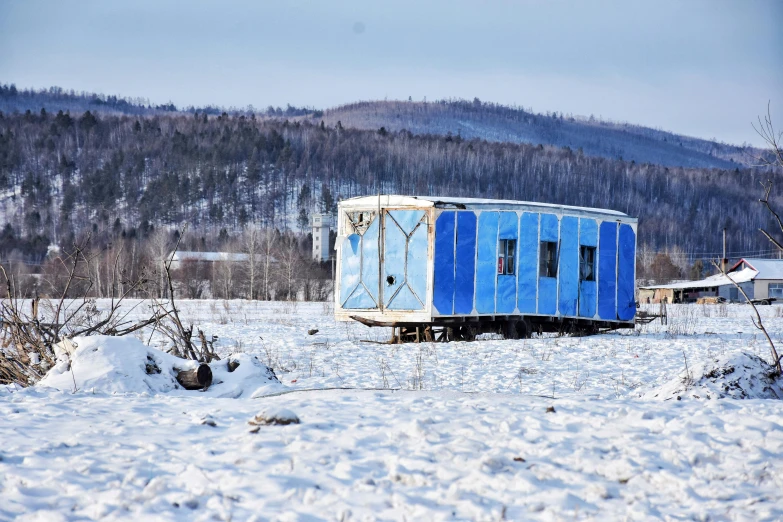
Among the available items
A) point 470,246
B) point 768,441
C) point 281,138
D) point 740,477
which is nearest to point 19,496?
point 740,477

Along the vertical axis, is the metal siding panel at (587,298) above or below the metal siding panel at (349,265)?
below

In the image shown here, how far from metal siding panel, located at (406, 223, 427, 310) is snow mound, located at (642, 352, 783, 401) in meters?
8.55

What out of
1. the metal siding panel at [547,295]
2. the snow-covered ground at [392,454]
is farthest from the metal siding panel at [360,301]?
the snow-covered ground at [392,454]

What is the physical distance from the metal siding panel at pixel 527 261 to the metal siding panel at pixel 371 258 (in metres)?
2.80

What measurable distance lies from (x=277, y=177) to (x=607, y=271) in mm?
112514

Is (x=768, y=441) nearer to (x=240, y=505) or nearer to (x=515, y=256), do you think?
(x=240, y=505)

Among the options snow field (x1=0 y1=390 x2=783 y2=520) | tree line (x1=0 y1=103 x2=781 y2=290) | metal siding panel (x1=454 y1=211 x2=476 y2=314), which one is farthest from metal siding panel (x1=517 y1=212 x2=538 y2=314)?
tree line (x1=0 y1=103 x2=781 y2=290)

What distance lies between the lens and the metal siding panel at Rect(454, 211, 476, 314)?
52.2 ft

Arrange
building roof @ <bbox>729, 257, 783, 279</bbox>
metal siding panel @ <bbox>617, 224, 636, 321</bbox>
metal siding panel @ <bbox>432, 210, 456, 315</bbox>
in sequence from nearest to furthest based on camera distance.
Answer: metal siding panel @ <bbox>432, 210, 456, 315</bbox> < metal siding panel @ <bbox>617, 224, 636, 321</bbox> < building roof @ <bbox>729, 257, 783, 279</bbox>

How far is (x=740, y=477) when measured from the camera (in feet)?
15.0

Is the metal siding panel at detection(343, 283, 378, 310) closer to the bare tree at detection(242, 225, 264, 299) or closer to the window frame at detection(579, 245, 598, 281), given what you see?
the window frame at detection(579, 245, 598, 281)

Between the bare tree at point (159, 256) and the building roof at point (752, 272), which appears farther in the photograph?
the building roof at point (752, 272)

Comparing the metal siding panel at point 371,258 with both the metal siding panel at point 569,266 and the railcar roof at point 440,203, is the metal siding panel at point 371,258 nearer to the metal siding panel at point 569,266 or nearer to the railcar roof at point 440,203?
the railcar roof at point 440,203

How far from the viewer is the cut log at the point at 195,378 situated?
25.6 ft
